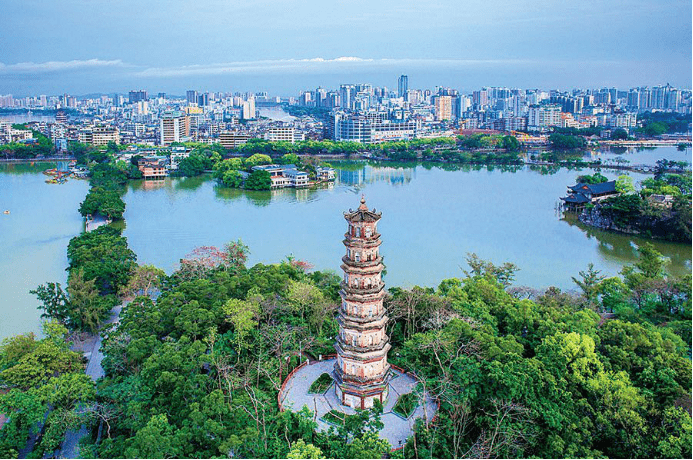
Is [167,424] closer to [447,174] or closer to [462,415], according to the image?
[462,415]

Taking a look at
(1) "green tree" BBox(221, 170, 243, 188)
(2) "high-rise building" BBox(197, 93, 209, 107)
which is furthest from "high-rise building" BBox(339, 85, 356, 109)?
(1) "green tree" BBox(221, 170, 243, 188)

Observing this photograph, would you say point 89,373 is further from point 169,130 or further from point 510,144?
point 169,130

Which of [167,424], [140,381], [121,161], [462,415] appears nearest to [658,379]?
[462,415]

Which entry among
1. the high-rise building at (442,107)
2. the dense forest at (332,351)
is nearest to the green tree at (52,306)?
the dense forest at (332,351)

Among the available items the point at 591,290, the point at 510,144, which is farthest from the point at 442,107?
the point at 591,290

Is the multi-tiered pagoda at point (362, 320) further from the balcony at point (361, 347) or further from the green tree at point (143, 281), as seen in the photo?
the green tree at point (143, 281)

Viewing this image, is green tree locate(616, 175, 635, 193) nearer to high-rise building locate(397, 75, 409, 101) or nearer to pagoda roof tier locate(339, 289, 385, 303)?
pagoda roof tier locate(339, 289, 385, 303)
